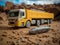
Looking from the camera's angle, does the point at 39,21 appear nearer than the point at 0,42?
No

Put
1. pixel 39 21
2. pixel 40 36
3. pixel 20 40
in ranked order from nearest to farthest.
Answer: pixel 20 40, pixel 40 36, pixel 39 21

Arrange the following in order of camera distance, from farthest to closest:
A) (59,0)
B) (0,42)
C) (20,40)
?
(59,0) < (20,40) < (0,42)

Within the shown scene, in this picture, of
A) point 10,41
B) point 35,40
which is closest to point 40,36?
point 35,40

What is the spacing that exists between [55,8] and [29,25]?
8.10m

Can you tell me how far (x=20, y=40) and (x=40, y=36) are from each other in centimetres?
113

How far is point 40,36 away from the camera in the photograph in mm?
6949

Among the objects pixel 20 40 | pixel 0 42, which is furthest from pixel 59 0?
pixel 0 42

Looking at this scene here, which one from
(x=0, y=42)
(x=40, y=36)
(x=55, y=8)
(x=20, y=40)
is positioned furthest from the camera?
(x=55, y=8)

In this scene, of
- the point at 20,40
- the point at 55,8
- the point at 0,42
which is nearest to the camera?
the point at 0,42

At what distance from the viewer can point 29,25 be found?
30.1 ft

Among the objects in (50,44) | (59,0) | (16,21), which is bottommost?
(50,44)

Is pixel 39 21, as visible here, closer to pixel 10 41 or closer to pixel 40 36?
pixel 40 36

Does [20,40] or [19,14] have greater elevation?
[19,14]

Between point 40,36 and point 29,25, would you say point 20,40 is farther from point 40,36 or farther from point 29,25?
point 29,25
